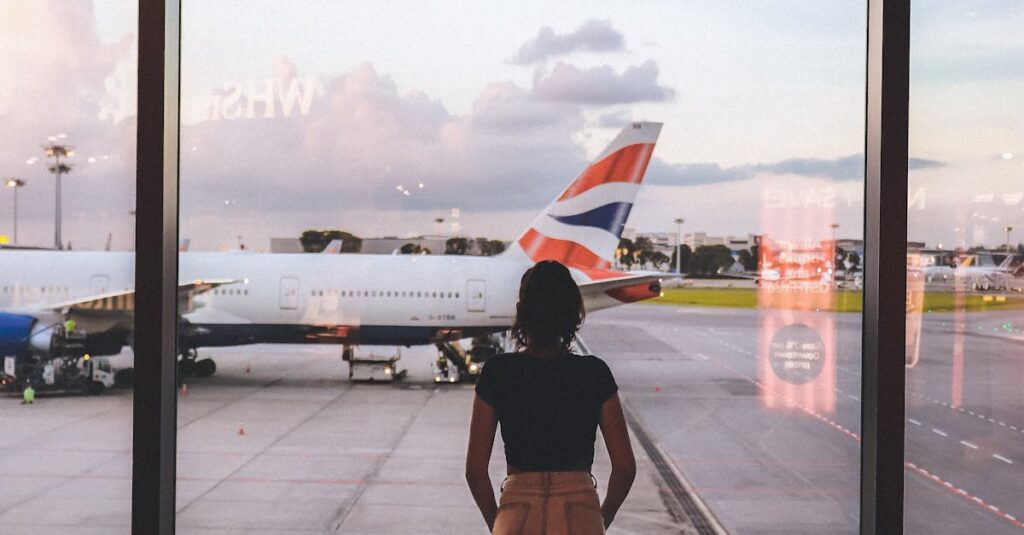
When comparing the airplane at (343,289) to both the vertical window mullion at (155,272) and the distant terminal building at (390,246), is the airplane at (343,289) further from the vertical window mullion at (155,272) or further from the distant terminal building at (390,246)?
the vertical window mullion at (155,272)

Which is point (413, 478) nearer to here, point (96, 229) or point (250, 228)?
point (96, 229)

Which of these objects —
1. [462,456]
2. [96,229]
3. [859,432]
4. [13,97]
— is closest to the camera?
[859,432]

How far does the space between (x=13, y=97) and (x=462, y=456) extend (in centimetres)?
417

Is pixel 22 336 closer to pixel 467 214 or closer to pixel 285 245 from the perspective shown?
pixel 285 245

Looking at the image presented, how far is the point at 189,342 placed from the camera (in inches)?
470

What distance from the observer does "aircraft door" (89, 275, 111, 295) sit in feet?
33.9

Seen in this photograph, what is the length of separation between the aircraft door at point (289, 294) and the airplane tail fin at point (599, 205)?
11.7ft

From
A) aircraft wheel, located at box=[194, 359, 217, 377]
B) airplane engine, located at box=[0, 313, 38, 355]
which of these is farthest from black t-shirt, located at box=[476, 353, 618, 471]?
aircraft wheel, located at box=[194, 359, 217, 377]

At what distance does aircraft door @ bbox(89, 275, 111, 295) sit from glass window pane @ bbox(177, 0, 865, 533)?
1315 millimetres

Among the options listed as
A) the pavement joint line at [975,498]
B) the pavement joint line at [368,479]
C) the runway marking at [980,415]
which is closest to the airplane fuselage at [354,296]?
the pavement joint line at [368,479]

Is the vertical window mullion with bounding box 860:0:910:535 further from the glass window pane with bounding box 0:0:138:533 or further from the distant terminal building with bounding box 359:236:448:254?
the distant terminal building with bounding box 359:236:448:254

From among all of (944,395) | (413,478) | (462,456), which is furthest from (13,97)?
(944,395)

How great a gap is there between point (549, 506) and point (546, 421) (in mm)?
186

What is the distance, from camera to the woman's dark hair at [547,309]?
6.02 ft
